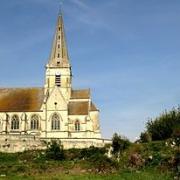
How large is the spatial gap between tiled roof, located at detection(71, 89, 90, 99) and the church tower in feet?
2.53

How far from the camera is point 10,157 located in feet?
155

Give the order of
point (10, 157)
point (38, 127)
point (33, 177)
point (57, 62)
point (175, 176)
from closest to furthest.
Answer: point (175, 176) → point (33, 177) → point (10, 157) → point (38, 127) → point (57, 62)

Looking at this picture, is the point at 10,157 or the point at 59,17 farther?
the point at 59,17

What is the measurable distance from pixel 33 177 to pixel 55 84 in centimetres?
4930

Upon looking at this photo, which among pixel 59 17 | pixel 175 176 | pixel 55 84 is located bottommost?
pixel 175 176

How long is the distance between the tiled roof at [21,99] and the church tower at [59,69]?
1.94 meters

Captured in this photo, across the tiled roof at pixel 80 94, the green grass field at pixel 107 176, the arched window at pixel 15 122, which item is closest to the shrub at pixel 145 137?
the tiled roof at pixel 80 94

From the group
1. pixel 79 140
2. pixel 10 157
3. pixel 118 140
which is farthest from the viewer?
pixel 79 140

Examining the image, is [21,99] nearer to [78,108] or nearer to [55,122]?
[55,122]

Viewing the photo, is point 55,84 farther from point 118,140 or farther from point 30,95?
point 118,140

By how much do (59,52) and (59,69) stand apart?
303 cm

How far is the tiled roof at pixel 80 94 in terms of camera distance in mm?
72650

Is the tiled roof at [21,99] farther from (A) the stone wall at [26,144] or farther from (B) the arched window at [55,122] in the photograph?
(A) the stone wall at [26,144]

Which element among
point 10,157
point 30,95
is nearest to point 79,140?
point 10,157
